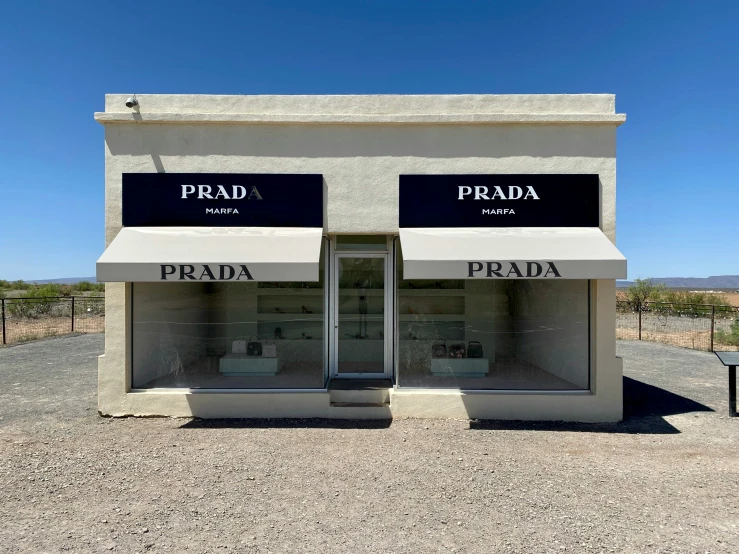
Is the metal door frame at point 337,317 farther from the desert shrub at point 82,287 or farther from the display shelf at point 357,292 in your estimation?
the desert shrub at point 82,287

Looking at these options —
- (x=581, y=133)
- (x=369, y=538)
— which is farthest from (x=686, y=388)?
(x=369, y=538)

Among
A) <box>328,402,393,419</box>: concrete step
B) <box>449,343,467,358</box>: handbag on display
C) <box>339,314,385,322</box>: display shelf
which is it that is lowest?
<box>328,402,393,419</box>: concrete step

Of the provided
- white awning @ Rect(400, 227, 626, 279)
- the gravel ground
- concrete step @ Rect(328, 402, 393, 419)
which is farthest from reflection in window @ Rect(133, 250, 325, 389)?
white awning @ Rect(400, 227, 626, 279)

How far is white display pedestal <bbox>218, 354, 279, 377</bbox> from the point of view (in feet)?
24.9

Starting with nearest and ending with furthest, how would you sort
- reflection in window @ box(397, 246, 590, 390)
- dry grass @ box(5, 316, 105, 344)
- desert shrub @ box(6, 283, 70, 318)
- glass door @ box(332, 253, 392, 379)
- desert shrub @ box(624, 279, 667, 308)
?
reflection in window @ box(397, 246, 590, 390) < glass door @ box(332, 253, 392, 379) < dry grass @ box(5, 316, 105, 344) < desert shrub @ box(6, 283, 70, 318) < desert shrub @ box(624, 279, 667, 308)

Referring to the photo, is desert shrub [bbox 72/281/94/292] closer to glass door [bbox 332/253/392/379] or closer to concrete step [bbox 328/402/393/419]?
glass door [bbox 332/253/392/379]

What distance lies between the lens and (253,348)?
7730 mm

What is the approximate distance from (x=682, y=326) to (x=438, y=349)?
1708 cm

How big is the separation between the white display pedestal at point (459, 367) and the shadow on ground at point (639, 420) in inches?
32.2

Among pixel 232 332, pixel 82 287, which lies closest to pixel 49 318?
pixel 232 332

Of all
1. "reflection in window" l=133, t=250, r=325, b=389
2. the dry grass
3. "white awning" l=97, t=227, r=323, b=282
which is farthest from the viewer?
the dry grass

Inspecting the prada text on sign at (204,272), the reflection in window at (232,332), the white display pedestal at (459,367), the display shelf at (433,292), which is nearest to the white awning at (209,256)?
the prada text on sign at (204,272)

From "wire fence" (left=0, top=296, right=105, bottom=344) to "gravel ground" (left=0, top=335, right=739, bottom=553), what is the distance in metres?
11.1

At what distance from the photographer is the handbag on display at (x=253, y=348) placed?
7.71 meters
